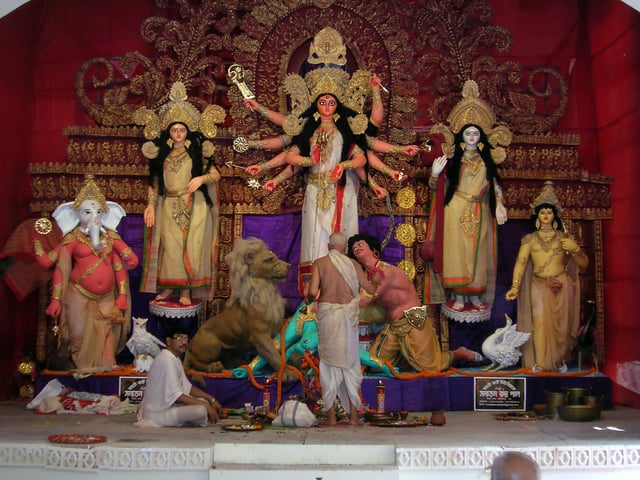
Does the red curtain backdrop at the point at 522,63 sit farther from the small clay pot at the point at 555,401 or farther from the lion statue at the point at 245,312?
the lion statue at the point at 245,312

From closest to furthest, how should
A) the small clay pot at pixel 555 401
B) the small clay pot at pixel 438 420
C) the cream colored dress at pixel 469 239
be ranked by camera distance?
the small clay pot at pixel 438 420 → the small clay pot at pixel 555 401 → the cream colored dress at pixel 469 239

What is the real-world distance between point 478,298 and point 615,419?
184cm

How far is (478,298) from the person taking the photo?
977 cm

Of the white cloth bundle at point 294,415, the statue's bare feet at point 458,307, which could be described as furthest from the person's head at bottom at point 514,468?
the statue's bare feet at point 458,307

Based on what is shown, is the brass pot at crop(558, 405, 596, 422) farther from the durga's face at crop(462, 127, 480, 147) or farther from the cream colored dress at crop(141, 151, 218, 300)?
the cream colored dress at crop(141, 151, 218, 300)

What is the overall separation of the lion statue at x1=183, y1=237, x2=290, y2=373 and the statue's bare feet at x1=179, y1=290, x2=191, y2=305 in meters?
0.59

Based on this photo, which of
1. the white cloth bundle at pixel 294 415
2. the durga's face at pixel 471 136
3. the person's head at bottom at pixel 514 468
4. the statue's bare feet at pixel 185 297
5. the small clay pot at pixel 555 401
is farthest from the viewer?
the durga's face at pixel 471 136

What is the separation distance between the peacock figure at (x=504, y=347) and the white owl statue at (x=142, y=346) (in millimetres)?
3148

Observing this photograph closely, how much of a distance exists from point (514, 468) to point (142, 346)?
585 centimetres

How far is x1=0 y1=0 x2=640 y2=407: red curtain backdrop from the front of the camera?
9.86m

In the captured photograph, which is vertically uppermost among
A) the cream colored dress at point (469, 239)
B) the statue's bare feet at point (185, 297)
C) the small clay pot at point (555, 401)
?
the cream colored dress at point (469, 239)

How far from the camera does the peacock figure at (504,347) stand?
30.7 ft

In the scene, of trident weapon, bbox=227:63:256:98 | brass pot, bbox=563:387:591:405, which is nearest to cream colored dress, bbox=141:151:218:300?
trident weapon, bbox=227:63:256:98

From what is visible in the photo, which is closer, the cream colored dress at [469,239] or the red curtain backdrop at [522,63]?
the cream colored dress at [469,239]
